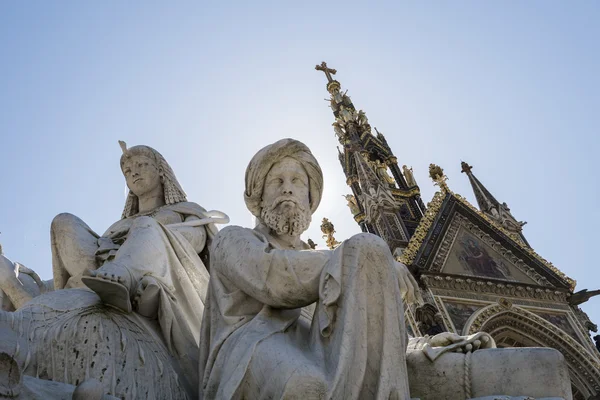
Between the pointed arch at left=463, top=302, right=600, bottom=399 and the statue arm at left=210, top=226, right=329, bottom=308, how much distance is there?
1854 centimetres

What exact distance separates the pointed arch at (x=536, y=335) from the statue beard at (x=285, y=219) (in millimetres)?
18138

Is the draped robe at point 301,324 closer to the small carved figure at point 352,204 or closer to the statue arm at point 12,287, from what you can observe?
Result: the statue arm at point 12,287

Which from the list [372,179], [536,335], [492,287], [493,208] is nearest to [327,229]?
[372,179]

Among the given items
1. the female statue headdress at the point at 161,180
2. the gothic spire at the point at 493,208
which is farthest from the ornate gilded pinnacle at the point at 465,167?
the female statue headdress at the point at 161,180

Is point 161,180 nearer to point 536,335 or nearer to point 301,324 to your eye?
point 301,324

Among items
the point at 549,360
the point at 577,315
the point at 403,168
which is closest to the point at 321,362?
the point at 549,360

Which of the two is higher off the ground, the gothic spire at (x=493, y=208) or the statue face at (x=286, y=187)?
the gothic spire at (x=493, y=208)

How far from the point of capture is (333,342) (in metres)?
2.05

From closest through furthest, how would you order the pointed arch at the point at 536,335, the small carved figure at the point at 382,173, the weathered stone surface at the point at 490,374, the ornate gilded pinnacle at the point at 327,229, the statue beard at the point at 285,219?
the weathered stone surface at the point at 490,374 < the statue beard at the point at 285,219 < the pointed arch at the point at 536,335 < the ornate gilded pinnacle at the point at 327,229 < the small carved figure at the point at 382,173

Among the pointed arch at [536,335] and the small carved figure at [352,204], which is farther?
the small carved figure at [352,204]

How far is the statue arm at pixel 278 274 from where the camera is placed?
227 cm

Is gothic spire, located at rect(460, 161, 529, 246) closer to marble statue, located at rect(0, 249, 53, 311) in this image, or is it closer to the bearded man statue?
marble statue, located at rect(0, 249, 53, 311)

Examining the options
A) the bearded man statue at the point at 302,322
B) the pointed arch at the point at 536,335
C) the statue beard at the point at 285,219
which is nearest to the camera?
the bearded man statue at the point at 302,322

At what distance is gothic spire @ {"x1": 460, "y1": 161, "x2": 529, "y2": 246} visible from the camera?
26.5 meters
